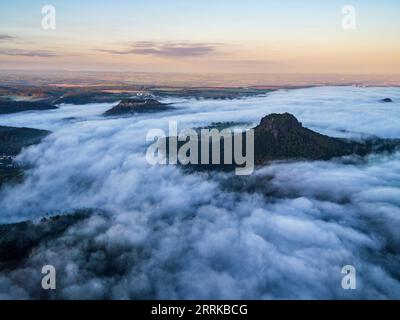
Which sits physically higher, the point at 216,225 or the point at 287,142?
the point at 287,142

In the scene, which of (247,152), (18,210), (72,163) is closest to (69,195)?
(18,210)

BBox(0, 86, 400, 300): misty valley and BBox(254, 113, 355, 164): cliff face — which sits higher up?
BBox(254, 113, 355, 164): cliff face

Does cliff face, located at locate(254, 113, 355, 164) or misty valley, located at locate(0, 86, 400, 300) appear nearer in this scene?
misty valley, located at locate(0, 86, 400, 300)

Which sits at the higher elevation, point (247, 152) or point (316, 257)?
point (247, 152)

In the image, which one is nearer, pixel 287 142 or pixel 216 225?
pixel 216 225

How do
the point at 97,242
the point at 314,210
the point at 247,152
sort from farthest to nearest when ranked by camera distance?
the point at 247,152 < the point at 314,210 < the point at 97,242

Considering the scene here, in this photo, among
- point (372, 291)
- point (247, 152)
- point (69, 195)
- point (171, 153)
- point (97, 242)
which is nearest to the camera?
point (372, 291)

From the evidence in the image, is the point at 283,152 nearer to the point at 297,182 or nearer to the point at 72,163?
the point at 297,182

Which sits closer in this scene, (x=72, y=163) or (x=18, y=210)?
(x=18, y=210)

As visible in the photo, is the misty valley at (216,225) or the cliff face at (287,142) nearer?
the misty valley at (216,225)

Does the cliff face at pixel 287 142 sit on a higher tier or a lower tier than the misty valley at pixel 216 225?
higher
